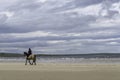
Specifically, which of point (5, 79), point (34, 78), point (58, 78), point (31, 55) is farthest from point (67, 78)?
point (31, 55)

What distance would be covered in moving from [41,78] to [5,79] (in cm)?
186

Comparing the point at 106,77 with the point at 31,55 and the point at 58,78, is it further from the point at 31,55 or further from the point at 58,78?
the point at 31,55

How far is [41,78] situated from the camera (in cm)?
1759

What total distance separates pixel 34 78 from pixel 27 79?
470mm

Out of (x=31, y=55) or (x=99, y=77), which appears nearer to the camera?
(x=99, y=77)

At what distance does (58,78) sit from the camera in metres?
17.6

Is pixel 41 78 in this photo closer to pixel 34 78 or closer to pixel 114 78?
pixel 34 78

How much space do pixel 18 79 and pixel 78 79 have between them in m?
3.09

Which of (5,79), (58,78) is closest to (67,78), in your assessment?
(58,78)

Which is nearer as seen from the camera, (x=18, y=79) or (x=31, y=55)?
(x=18, y=79)

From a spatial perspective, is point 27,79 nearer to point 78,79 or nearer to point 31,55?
point 78,79

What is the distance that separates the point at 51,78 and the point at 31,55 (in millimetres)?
15469

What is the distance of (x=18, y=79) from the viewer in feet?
56.7

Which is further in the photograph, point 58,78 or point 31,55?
point 31,55
